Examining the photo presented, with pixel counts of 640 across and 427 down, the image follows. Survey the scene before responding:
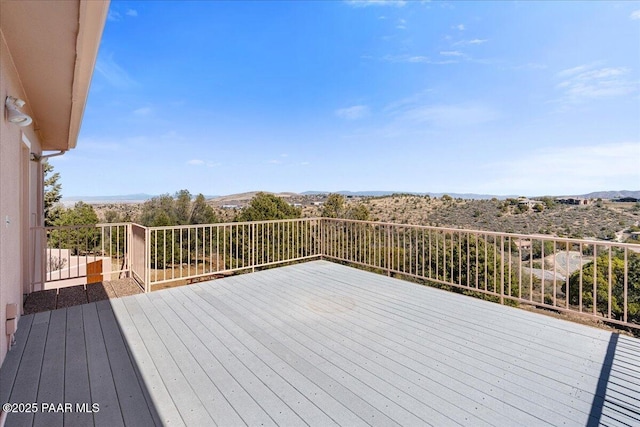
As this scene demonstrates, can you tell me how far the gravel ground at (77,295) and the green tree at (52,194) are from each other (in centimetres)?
1897

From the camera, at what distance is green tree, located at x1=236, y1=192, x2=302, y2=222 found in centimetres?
1795

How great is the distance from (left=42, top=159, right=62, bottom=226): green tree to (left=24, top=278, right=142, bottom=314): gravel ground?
18970 mm

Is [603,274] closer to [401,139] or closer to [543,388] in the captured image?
[543,388]

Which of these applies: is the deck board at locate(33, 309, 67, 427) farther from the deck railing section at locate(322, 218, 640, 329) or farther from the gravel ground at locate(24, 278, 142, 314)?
the deck railing section at locate(322, 218, 640, 329)

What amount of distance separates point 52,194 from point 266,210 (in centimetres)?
1387

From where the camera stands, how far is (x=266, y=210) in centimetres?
1812

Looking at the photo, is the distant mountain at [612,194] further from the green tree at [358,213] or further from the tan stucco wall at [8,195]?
the tan stucco wall at [8,195]

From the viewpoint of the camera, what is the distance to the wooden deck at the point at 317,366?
178 centimetres

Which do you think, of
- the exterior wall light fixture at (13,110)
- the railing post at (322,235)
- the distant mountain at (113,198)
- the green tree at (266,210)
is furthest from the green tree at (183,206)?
the exterior wall light fixture at (13,110)

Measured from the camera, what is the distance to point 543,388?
2031 mm

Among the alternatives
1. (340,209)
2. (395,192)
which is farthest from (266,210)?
(395,192)

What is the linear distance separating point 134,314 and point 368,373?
2.75 meters

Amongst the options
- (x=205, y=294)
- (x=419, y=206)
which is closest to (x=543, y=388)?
(x=205, y=294)

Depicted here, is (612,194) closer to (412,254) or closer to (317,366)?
(412,254)
